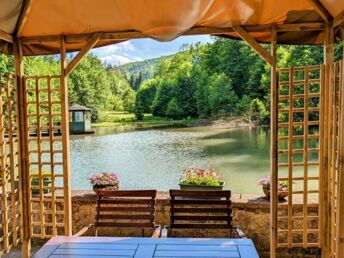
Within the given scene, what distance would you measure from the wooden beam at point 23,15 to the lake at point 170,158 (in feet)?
19.7

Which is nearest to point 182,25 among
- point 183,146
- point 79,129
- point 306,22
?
point 306,22

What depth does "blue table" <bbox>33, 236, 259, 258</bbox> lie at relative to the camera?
7.01 feet

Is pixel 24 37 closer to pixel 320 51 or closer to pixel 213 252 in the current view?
pixel 213 252

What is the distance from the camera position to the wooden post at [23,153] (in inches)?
139

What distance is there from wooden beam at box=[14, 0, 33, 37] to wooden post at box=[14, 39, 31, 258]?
0.19 m

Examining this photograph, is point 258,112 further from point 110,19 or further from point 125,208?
point 110,19

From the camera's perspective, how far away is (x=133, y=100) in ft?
126

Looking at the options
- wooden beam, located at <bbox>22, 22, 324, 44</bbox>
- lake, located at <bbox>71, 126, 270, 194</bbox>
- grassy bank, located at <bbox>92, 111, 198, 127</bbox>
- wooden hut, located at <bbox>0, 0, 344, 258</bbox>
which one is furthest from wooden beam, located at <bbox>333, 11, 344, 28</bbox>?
grassy bank, located at <bbox>92, 111, 198, 127</bbox>

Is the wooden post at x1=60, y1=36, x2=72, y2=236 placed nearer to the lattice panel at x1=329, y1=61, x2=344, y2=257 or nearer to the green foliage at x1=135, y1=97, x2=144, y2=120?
the lattice panel at x1=329, y1=61, x2=344, y2=257

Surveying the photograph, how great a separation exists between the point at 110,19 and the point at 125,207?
1.82 metres

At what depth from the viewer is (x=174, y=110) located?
27.5 meters

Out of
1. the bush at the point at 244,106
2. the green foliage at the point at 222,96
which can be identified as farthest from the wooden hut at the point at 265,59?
the green foliage at the point at 222,96

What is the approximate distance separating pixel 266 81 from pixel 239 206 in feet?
53.3

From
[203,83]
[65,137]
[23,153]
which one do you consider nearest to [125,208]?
[65,137]
